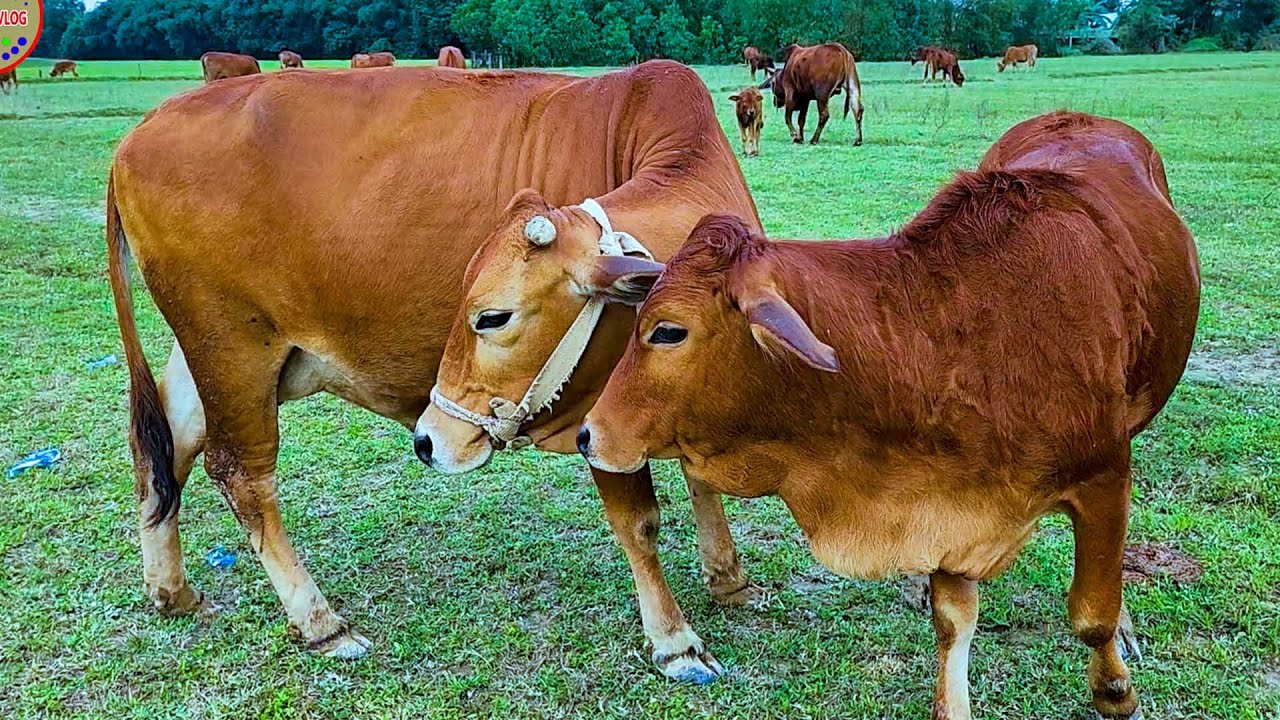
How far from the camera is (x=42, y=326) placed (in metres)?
7.21

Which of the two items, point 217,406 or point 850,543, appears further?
point 217,406

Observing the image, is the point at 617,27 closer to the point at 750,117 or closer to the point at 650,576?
the point at 750,117

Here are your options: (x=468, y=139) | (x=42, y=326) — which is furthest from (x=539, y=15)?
(x=468, y=139)

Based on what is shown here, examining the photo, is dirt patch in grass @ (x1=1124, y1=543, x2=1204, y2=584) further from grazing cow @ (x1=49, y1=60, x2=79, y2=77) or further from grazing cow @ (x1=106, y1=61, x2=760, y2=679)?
grazing cow @ (x1=49, y1=60, x2=79, y2=77)

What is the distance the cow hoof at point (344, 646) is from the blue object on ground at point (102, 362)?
12.2ft

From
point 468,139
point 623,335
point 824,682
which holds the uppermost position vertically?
point 468,139

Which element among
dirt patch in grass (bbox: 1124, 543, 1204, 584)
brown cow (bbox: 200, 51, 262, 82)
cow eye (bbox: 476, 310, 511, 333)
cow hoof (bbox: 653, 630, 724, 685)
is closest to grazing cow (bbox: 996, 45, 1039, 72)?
brown cow (bbox: 200, 51, 262, 82)

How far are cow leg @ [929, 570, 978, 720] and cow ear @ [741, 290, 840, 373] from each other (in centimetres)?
88

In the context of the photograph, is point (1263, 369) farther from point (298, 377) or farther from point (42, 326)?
point (42, 326)

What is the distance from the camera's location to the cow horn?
276 centimetres

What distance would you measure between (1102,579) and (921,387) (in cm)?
78

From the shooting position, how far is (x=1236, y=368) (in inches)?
222

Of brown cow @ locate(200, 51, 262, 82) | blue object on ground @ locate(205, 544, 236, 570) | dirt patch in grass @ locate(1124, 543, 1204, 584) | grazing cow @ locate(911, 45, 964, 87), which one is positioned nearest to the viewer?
dirt patch in grass @ locate(1124, 543, 1204, 584)

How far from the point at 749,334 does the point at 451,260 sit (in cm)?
140
